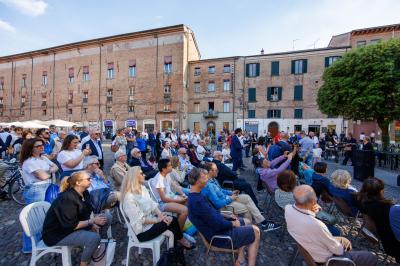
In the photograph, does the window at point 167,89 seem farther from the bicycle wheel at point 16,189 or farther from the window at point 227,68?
the bicycle wheel at point 16,189

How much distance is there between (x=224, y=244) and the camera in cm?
275

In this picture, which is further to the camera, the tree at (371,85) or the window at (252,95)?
the window at (252,95)

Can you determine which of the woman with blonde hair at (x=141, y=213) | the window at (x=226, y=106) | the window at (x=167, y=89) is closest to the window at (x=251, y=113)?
the window at (x=226, y=106)

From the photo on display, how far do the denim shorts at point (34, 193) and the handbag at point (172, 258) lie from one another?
2173 mm

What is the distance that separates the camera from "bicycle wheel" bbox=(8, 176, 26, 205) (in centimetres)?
565

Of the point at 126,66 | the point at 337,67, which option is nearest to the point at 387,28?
the point at 337,67

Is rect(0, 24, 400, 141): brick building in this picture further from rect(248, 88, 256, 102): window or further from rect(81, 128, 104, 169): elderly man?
rect(81, 128, 104, 169): elderly man

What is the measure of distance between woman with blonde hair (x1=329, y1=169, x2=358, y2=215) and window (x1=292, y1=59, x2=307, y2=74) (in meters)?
28.1

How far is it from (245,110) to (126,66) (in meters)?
18.8

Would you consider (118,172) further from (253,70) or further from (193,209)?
(253,70)

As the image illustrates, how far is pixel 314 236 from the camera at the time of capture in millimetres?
2363

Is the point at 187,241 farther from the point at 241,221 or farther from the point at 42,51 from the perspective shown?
the point at 42,51

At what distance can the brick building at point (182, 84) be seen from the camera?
2825 centimetres

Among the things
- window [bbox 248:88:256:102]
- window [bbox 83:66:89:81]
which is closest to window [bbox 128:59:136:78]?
window [bbox 83:66:89:81]
